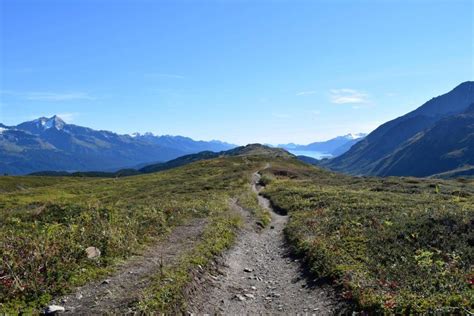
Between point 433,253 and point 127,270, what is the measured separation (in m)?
13.0

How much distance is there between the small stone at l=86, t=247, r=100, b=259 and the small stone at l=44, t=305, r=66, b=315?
13.8 ft

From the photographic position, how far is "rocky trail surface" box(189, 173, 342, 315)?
13953 mm

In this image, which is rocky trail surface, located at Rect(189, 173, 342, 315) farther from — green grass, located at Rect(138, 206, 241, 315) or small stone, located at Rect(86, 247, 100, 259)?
small stone, located at Rect(86, 247, 100, 259)

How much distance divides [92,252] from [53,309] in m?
4.89

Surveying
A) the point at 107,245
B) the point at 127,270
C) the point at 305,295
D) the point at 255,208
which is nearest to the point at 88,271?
the point at 127,270

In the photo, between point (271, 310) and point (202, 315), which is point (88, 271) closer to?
point (202, 315)

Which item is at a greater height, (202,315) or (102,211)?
(102,211)

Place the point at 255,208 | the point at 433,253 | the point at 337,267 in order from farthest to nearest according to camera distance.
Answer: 1. the point at 255,208
2. the point at 433,253
3. the point at 337,267

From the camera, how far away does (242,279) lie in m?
17.6

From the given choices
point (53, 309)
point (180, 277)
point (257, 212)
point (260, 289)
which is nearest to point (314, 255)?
point (260, 289)

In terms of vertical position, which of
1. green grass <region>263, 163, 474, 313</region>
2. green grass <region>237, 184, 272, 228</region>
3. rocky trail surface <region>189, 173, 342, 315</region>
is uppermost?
green grass <region>263, 163, 474, 313</region>

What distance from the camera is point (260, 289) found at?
16484 millimetres

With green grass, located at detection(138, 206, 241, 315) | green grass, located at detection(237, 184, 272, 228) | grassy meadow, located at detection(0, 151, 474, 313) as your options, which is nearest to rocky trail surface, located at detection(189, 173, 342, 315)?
green grass, located at detection(138, 206, 241, 315)

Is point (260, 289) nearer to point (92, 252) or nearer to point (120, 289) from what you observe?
point (120, 289)
